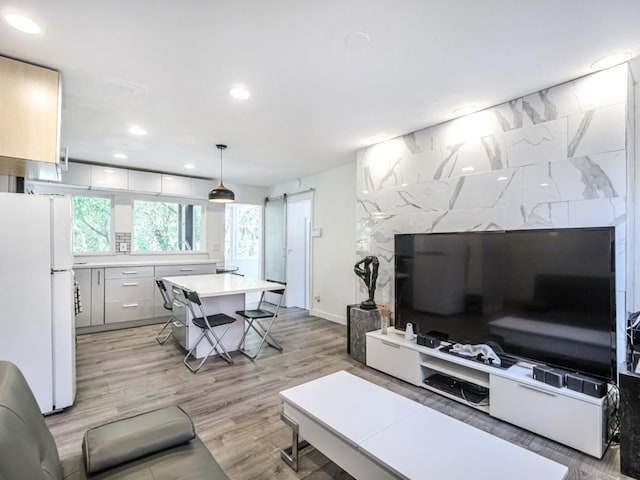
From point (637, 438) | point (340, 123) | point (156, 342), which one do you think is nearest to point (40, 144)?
point (340, 123)

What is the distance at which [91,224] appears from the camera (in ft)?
17.3

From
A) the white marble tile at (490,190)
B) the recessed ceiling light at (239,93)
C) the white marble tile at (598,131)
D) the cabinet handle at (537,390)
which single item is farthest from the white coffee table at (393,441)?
the recessed ceiling light at (239,93)

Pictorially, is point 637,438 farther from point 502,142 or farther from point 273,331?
point 273,331

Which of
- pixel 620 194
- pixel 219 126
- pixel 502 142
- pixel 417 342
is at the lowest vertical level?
pixel 417 342

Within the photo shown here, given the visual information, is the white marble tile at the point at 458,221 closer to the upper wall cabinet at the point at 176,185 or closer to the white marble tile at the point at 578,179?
the white marble tile at the point at 578,179

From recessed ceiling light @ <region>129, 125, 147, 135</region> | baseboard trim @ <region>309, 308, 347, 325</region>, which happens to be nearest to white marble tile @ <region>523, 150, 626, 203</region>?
baseboard trim @ <region>309, 308, 347, 325</region>

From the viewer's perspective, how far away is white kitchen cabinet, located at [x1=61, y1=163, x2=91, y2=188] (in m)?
4.79

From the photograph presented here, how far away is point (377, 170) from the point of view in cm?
408

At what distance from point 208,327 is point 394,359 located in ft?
6.33

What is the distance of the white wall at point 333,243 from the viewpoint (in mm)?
5117

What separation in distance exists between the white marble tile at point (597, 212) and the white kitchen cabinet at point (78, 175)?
19.7 ft

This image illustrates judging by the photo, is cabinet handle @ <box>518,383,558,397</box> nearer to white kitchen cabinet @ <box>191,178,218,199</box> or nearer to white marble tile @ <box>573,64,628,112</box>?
white marble tile @ <box>573,64,628,112</box>

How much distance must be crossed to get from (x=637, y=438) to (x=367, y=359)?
2.07 meters

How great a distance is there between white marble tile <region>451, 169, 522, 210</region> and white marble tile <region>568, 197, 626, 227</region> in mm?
407
